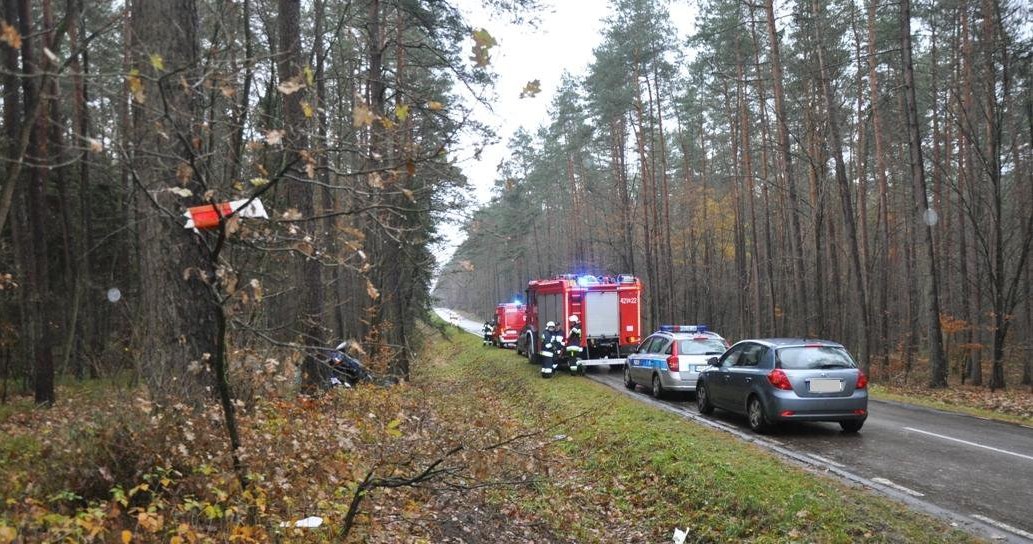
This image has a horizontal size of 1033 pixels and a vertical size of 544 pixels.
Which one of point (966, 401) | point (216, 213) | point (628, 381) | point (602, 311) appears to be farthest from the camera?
point (602, 311)

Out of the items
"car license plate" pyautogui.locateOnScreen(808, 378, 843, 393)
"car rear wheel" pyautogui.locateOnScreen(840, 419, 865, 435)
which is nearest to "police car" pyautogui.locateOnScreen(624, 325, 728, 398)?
"car rear wheel" pyautogui.locateOnScreen(840, 419, 865, 435)

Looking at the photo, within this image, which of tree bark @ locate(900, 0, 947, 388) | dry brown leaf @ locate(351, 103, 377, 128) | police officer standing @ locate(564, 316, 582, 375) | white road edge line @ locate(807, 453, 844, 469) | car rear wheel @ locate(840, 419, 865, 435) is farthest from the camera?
police officer standing @ locate(564, 316, 582, 375)

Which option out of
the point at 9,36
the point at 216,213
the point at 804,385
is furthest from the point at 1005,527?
the point at 9,36

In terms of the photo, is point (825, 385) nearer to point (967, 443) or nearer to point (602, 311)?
point (967, 443)

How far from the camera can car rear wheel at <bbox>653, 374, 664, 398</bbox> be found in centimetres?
Result: 1530

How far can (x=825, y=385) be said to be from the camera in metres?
10.1

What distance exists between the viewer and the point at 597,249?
188ft

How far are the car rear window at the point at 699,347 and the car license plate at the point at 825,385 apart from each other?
15.5ft

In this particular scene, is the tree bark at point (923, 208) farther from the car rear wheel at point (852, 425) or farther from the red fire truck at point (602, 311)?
the car rear wheel at point (852, 425)

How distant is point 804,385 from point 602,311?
34.9 ft

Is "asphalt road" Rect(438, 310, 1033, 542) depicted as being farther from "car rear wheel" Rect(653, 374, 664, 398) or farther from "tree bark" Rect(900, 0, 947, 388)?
"tree bark" Rect(900, 0, 947, 388)

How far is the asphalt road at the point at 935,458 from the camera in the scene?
656cm

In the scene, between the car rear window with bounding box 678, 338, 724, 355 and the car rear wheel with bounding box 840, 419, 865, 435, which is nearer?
the car rear wheel with bounding box 840, 419, 865, 435

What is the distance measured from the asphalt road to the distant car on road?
1.24 feet
